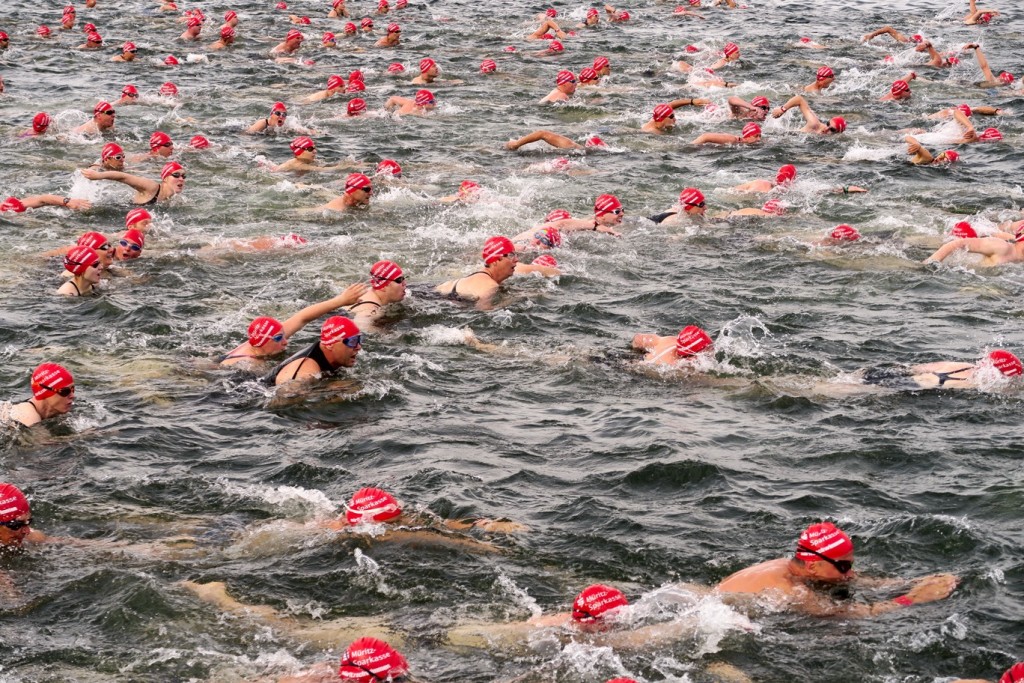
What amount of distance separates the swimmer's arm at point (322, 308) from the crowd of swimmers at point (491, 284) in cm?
2

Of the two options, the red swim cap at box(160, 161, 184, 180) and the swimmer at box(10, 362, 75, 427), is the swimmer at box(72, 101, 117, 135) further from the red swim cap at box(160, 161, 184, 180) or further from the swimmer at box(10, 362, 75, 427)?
the swimmer at box(10, 362, 75, 427)

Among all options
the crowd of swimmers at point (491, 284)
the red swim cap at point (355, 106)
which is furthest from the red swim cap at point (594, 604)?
the red swim cap at point (355, 106)

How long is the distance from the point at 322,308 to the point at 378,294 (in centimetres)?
159

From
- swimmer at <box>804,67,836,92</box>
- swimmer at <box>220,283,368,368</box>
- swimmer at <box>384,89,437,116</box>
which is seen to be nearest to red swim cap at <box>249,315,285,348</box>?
swimmer at <box>220,283,368,368</box>

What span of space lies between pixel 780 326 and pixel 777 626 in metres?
6.03

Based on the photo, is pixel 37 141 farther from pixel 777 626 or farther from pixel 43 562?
pixel 777 626

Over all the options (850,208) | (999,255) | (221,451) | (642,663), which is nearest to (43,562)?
(221,451)

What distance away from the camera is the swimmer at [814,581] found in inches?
319

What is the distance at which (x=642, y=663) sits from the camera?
24.7 feet

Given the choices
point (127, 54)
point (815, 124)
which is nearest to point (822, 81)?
point (815, 124)

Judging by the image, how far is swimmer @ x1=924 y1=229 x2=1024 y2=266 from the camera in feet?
50.0

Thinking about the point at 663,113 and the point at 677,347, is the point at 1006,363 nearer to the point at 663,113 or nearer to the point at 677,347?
the point at 677,347

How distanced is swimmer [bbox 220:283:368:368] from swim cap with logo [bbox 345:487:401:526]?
2.98m

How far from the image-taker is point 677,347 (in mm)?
12211
